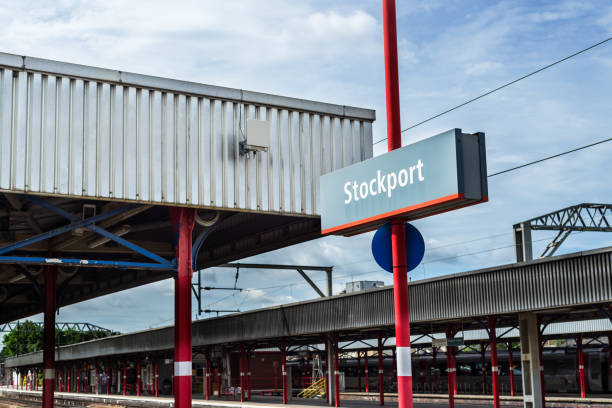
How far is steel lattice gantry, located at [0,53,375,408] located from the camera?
57.0 ft

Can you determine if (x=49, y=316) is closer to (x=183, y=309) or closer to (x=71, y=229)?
(x=71, y=229)

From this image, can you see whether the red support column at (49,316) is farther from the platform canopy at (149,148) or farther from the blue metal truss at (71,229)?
the blue metal truss at (71,229)

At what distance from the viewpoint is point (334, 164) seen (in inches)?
835

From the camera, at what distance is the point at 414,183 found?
813 centimetres

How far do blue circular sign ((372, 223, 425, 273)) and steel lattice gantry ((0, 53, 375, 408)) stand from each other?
34.7 feet

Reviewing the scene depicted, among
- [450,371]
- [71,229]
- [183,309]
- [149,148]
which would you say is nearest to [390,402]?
[450,371]

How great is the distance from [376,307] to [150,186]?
38.9 ft

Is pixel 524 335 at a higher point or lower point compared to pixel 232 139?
lower

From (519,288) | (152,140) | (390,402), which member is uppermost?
(152,140)

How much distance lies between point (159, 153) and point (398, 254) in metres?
11.2

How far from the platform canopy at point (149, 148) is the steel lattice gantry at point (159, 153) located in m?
0.02

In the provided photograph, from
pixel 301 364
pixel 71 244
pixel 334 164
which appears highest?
pixel 334 164

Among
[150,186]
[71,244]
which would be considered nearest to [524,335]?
[150,186]

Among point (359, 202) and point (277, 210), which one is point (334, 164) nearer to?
point (277, 210)
